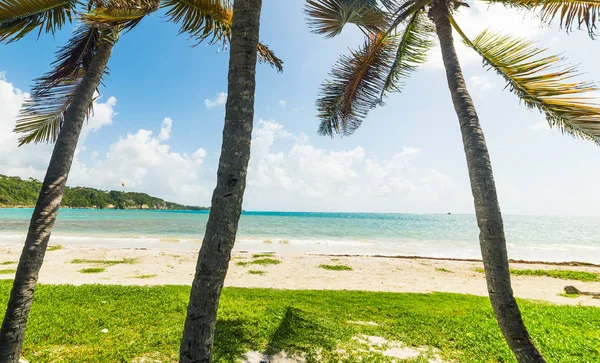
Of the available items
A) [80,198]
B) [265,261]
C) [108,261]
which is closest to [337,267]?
[265,261]

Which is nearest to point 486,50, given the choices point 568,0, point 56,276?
point 568,0

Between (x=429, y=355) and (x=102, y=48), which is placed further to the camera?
(x=429, y=355)

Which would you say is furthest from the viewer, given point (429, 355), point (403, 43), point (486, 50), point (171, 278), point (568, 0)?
point (171, 278)

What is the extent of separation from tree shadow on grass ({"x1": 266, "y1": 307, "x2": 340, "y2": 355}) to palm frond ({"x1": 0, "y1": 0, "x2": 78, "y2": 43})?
224 inches

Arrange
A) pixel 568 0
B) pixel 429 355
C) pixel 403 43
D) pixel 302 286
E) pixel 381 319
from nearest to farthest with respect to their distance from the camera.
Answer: pixel 568 0, pixel 429 355, pixel 403 43, pixel 381 319, pixel 302 286

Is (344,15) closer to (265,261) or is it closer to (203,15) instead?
(203,15)

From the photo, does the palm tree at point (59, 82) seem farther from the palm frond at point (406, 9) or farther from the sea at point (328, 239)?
the sea at point (328, 239)

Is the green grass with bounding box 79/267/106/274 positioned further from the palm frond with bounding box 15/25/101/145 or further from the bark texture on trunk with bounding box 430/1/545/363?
the bark texture on trunk with bounding box 430/1/545/363

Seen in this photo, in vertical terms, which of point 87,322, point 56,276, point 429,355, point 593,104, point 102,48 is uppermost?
point 102,48

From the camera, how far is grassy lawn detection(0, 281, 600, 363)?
500 cm

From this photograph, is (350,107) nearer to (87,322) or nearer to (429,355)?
(429,355)

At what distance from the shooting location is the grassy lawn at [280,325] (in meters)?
5.00

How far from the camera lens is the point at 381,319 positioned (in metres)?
7.08

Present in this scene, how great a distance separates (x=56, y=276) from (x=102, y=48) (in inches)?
476
